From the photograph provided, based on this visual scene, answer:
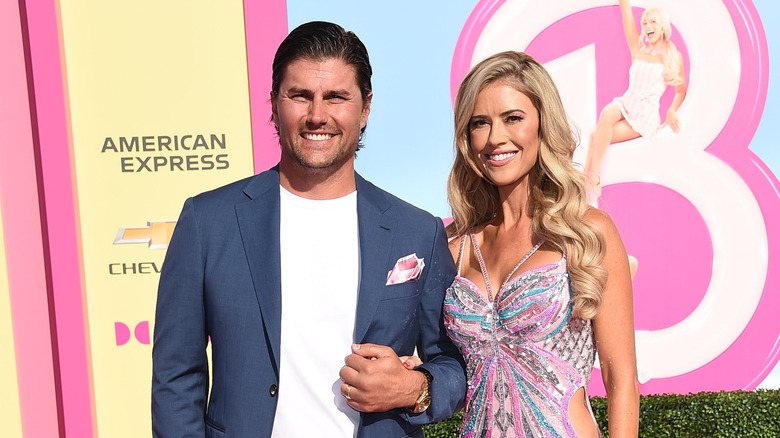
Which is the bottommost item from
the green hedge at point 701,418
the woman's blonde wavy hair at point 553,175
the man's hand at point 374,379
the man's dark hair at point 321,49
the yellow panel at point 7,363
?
the green hedge at point 701,418

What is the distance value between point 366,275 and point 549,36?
141 inches

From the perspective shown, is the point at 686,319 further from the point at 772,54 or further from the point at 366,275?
the point at 366,275

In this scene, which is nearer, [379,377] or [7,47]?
[379,377]

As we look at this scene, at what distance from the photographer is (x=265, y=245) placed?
6.50ft

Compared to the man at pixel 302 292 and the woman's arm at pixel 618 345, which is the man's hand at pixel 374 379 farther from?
the woman's arm at pixel 618 345

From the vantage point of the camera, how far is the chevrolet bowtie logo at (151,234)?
16.1 ft

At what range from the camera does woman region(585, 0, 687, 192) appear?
4.98 meters

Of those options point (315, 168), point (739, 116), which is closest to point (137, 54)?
point (315, 168)

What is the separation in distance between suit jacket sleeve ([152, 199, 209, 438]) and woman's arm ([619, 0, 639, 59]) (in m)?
4.09

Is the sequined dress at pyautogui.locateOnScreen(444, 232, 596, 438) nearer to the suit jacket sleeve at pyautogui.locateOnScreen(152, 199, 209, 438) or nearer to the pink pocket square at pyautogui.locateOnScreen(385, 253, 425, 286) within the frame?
the pink pocket square at pyautogui.locateOnScreen(385, 253, 425, 286)

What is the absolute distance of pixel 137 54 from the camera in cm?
478

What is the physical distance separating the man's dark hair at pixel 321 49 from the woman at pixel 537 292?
0.61 meters

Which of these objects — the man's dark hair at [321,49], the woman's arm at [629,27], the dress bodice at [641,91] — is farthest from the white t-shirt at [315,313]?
the woman's arm at [629,27]

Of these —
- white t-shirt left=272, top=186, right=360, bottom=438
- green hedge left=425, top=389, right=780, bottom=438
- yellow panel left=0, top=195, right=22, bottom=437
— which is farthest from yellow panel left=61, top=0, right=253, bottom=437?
white t-shirt left=272, top=186, right=360, bottom=438
